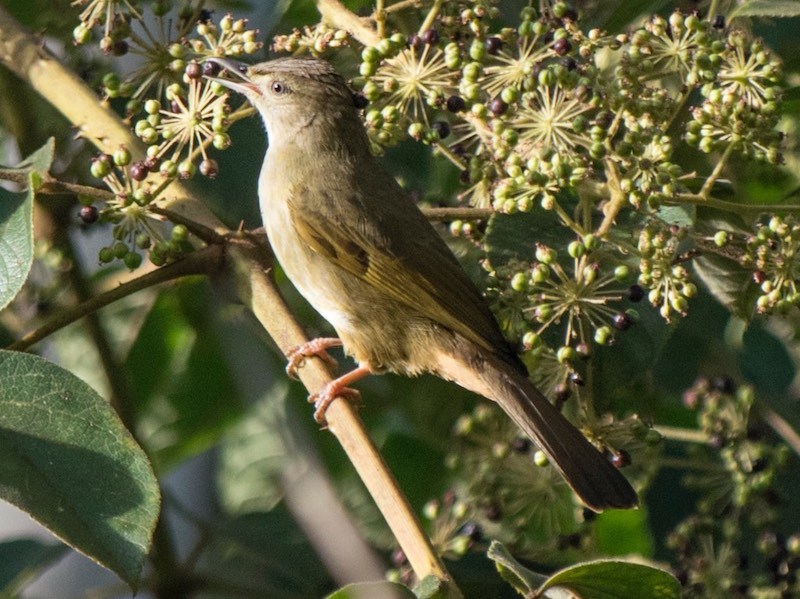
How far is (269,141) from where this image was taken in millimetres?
3951

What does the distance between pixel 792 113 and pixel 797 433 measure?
987 mm

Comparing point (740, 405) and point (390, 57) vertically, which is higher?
point (390, 57)

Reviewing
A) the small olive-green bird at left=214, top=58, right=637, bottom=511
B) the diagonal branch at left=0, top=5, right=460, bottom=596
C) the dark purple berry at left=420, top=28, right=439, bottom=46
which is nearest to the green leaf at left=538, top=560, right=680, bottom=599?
the diagonal branch at left=0, top=5, right=460, bottom=596

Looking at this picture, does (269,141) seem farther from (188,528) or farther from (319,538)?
(319,538)

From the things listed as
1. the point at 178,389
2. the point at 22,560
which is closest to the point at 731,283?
the point at 22,560

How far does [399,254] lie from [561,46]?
3.27 ft

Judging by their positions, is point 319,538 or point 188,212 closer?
point 319,538

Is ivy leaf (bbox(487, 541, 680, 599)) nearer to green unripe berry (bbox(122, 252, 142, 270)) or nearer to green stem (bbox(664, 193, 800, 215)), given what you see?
green stem (bbox(664, 193, 800, 215))

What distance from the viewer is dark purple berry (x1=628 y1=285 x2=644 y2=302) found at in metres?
2.71

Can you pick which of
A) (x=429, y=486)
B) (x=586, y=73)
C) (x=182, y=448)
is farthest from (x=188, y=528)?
(x=586, y=73)

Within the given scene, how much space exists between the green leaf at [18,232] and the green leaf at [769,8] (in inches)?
61.1

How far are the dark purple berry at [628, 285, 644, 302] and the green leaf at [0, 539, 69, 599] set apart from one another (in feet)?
5.69

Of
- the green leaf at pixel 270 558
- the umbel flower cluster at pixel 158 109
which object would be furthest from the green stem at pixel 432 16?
the green leaf at pixel 270 558

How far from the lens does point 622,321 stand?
2676 mm
